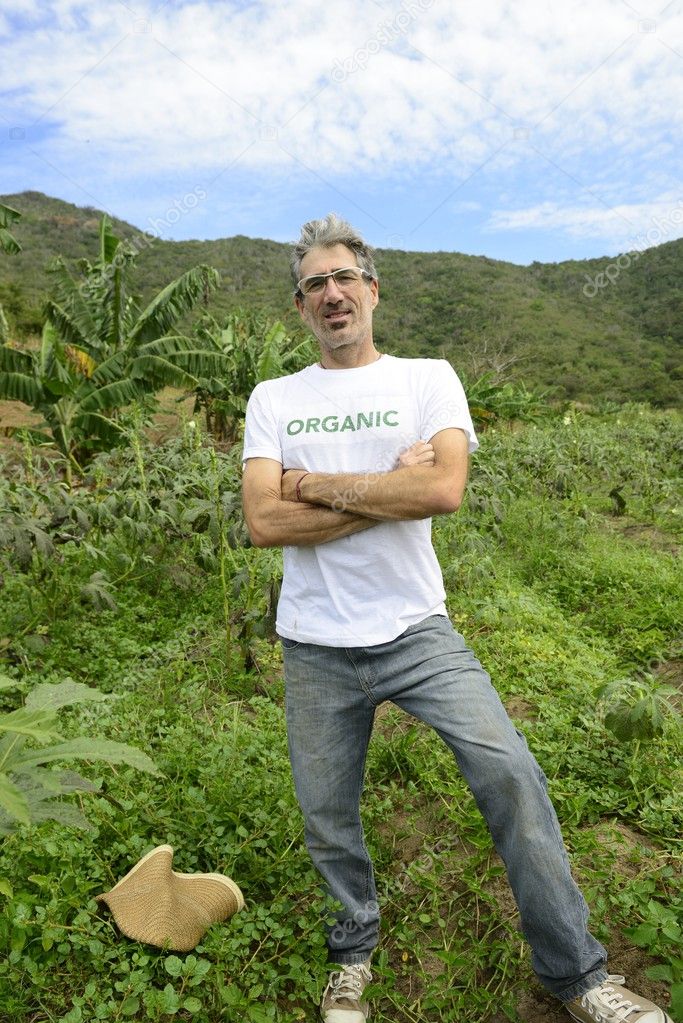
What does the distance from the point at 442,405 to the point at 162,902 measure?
1568mm

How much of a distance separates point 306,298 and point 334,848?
5.14 feet

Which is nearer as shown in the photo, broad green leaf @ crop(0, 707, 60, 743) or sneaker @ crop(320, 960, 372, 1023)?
broad green leaf @ crop(0, 707, 60, 743)

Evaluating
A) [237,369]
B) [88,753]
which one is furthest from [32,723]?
[237,369]

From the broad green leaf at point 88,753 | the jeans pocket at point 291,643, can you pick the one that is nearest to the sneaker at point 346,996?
the jeans pocket at point 291,643

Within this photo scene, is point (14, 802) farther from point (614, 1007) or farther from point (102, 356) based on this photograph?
point (102, 356)

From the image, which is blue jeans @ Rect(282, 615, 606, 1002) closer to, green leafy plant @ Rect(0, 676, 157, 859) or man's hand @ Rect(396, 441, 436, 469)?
man's hand @ Rect(396, 441, 436, 469)

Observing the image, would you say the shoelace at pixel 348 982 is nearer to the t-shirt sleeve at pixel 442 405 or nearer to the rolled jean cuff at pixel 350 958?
the rolled jean cuff at pixel 350 958

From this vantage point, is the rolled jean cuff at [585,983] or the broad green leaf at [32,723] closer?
the broad green leaf at [32,723]

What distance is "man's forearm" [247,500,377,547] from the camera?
2022 millimetres

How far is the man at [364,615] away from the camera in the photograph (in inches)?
70.8

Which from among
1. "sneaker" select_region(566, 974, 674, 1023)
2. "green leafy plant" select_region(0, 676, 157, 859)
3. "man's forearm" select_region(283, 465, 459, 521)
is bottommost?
"sneaker" select_region(566, 974, 674, 1023)

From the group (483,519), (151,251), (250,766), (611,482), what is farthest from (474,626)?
(151,251)

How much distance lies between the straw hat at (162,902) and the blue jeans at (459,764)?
0.36m

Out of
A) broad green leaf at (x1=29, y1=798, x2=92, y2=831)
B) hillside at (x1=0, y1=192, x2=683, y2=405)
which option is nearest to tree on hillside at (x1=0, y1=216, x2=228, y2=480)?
hillside at (x1=0, y1=192, x2=683, y2=405)
